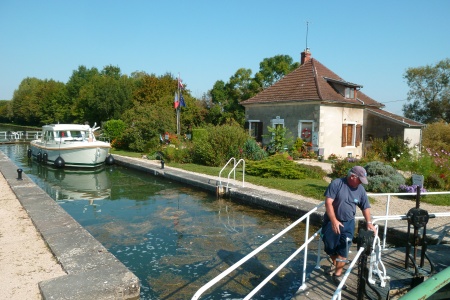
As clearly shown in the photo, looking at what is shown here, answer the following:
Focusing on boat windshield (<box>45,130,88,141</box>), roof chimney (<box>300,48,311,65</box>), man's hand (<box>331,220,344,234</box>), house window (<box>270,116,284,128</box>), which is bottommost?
man's hand (<box>331,220,344,234</box>)

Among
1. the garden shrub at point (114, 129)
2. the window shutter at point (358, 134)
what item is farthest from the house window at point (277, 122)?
the garden shrub at point (114, 129)

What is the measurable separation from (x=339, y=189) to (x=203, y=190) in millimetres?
8830

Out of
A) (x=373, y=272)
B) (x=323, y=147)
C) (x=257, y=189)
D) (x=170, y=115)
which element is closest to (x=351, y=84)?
(x=323, y=147)

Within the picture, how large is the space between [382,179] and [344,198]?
7.81 meters

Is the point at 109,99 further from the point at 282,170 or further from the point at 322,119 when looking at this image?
the point at 282,170

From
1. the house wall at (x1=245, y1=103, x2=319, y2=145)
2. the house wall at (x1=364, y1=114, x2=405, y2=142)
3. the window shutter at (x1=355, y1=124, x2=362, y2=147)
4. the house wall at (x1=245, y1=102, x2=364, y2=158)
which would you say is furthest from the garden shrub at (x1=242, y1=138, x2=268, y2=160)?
the house wall at (x1=364, y1=114, x2=405, y2=142)

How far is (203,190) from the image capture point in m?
13.0

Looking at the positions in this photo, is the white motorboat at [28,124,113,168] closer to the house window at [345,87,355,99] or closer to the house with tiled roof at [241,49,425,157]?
the house with tiled roof at [241,49,425,157]

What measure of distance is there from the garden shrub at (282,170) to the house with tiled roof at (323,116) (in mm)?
5193

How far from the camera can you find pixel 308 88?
21.5 metres

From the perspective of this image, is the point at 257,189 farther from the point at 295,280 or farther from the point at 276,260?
the point at 295,280

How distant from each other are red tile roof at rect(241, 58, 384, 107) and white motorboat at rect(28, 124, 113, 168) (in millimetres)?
10216

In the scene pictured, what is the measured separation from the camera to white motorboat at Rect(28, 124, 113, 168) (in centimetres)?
1900

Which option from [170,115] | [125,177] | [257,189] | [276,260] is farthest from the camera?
[170,115]
